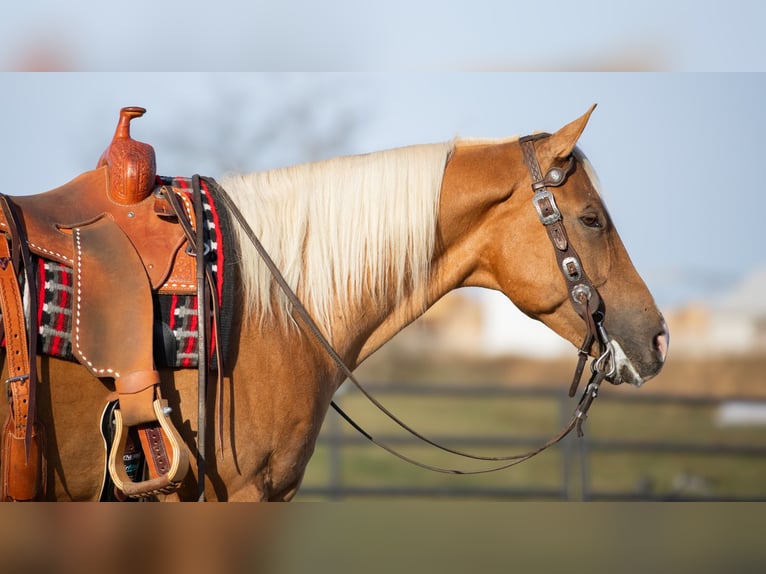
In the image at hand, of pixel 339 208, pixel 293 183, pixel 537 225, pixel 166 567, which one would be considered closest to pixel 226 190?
pixel 293 183

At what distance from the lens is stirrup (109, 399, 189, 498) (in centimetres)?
192

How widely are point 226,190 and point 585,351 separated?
1.36 meters

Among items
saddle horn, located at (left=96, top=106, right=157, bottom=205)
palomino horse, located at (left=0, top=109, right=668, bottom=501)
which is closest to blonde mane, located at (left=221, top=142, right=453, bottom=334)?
palomino horse, located at (left=0, top=109, right=668, bottom=501)

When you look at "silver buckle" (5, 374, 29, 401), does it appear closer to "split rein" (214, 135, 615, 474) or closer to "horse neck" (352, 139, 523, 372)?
"split rein" (214, 135, 615, 474)

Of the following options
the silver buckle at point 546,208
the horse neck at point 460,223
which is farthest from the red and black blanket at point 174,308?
the silver buckle at point 546,208

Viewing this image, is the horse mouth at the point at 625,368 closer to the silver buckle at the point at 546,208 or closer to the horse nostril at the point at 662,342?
the horse nostril at the point at 662,342

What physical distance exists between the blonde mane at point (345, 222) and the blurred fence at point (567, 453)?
2391mm

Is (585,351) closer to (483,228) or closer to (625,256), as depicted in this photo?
(625,256)

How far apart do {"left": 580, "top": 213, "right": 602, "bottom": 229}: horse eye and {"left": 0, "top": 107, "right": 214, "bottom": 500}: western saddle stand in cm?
128

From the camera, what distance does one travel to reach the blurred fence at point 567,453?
6887 mm

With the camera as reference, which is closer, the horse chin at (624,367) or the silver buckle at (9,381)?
the silver buckle at (9,381)

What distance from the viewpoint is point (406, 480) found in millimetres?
11617

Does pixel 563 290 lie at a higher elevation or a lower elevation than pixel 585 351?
higher

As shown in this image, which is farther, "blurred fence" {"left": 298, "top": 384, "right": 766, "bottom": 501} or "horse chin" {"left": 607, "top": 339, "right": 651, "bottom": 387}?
"blurred fence" {"left": 298, "top": 384, "right": 766, "bottom": 501}
